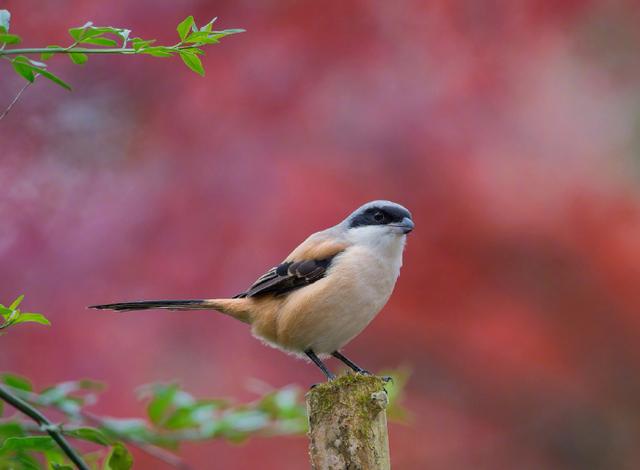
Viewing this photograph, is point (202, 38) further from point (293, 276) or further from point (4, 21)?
point (293, 276)

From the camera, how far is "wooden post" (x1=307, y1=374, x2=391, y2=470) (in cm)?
217

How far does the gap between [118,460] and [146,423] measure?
597mm

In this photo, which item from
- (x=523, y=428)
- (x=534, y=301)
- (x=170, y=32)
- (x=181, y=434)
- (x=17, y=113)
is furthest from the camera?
(x=523, y=428)

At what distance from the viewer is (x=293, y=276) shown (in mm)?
3578

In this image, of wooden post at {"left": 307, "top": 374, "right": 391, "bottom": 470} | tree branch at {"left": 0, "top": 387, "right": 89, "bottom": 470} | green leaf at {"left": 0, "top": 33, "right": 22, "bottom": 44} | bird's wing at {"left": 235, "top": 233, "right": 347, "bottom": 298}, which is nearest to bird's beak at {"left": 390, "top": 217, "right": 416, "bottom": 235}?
bird's wing at {"left": 235, "top": 233, "right": 347, "bottom": 298}

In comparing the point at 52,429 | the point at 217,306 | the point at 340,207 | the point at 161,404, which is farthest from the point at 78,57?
the point at 340,207

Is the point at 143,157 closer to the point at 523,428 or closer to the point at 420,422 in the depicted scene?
the point at 420,422

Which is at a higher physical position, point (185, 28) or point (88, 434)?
point (185, 28)

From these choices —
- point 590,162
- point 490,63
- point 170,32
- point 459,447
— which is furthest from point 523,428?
point 170,32

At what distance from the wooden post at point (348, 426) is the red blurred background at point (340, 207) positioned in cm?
267

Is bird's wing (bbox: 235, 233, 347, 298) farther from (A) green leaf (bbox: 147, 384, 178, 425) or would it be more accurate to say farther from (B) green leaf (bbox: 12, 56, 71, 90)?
(B) green leaf (bbox: 12, 56, 71, 90)

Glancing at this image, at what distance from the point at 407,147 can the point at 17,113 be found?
239cm

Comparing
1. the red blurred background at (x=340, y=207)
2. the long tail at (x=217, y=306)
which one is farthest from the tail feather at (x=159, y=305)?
the red blurred background at (x=340, y=207)

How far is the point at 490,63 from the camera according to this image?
563cm
